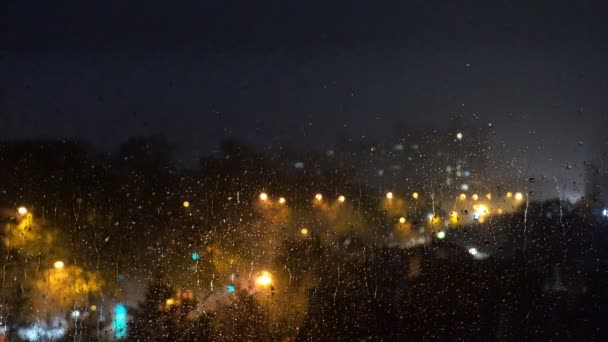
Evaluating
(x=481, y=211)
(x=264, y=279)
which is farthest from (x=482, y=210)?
(x=264, y=279)

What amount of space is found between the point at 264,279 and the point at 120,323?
100 centimetres

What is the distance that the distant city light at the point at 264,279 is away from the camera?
3.20m

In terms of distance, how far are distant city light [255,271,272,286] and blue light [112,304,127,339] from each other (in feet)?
2.97

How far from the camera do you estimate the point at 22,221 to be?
3.11m

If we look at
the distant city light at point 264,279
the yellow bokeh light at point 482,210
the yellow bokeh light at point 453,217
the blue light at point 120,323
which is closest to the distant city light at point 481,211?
the yellow bokeh light at point 482,210

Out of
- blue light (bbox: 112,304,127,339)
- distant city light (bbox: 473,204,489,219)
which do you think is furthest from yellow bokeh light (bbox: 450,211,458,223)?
blue light (bbox: 112,304,127,339)

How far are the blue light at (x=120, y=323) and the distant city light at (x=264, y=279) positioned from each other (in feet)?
2.97

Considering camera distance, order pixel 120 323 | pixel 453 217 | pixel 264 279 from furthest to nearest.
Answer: pixel 453 217 → pixel 264 279 → pixel 120 323

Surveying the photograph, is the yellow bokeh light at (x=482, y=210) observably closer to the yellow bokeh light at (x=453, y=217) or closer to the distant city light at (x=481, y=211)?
the distant city light at (x=481, y=211)

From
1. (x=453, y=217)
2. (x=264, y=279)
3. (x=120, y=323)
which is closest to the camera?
(x=120, y=323)

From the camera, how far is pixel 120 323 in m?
3.07

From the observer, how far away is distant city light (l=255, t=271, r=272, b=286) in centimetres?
320

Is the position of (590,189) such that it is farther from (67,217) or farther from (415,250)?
(67,217)

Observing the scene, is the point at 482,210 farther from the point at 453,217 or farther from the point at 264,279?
the point at 264,279
